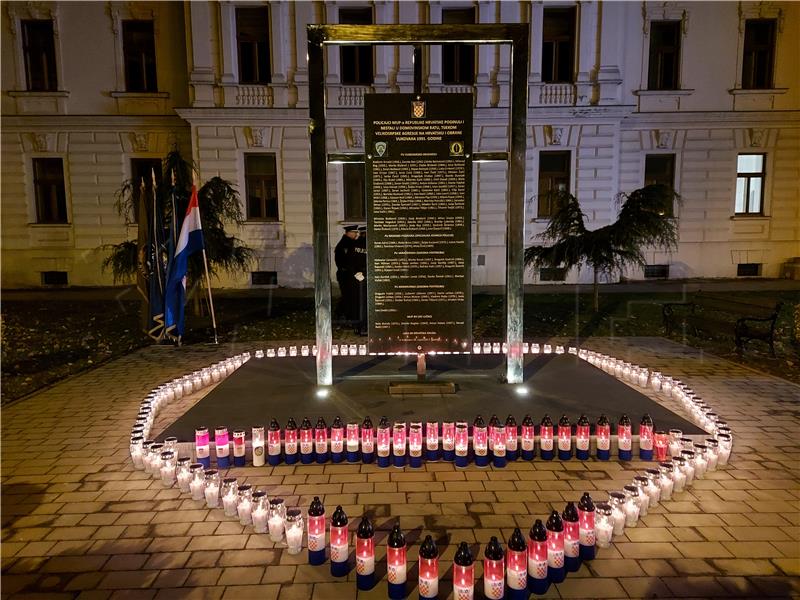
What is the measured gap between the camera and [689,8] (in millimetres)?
18188

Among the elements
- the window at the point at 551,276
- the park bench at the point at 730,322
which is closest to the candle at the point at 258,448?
the park bench at the point at 730,322

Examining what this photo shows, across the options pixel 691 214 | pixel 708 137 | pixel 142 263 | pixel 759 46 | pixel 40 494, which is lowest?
pixel 40 494

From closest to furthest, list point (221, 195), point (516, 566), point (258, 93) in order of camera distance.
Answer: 1. point (516, 566)
2. point (221, 195)
3. point (258, 93)

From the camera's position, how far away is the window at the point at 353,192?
18.6 meters

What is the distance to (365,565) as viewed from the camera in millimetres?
3285

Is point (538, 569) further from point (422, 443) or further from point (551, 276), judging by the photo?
point (551, 276)

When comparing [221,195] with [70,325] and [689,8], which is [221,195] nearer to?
[70,325]

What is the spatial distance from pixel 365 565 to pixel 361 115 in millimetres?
16330

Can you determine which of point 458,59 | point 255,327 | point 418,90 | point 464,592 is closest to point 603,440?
point 464,592

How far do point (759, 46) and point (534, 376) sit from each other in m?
18.0

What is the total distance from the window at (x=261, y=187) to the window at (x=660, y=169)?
12.3 m

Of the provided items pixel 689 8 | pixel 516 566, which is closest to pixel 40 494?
pixel 516 566

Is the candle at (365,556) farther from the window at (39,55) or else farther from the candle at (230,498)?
the window at (39,55)

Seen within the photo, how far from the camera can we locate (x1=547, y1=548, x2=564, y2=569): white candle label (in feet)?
11.0
